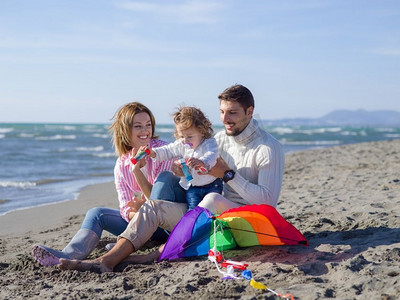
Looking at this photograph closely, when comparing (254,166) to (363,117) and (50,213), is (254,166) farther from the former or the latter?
(363,117)

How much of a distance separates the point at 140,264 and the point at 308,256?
4.20ft

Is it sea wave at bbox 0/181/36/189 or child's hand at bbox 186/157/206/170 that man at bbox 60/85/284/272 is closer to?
child's hand at bbox 186/157/206/170

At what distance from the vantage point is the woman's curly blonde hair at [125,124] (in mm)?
4301

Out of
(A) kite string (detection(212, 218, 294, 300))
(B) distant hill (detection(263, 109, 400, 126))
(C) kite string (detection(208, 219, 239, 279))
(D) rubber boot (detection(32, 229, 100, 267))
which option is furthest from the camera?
(B) distant hill (detection(263, 109, 400, 126))

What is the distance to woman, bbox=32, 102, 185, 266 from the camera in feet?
13.2

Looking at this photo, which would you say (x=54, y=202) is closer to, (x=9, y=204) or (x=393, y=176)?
(x=9, y=204)

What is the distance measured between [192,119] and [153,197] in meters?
0.71

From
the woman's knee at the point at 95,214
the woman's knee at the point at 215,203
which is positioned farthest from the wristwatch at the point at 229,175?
the woman's knee at the point at 95,214

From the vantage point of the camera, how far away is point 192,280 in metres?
3.35

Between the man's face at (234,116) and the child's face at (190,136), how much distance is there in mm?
263

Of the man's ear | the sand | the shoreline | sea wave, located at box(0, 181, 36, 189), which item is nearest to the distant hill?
sea wave, located at box(0, 181, 36, 189)

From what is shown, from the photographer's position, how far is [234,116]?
162 inches

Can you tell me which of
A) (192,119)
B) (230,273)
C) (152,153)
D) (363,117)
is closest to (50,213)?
(152,153)

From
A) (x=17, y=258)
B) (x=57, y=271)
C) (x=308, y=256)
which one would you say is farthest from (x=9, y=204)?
(x=308, y=256)
